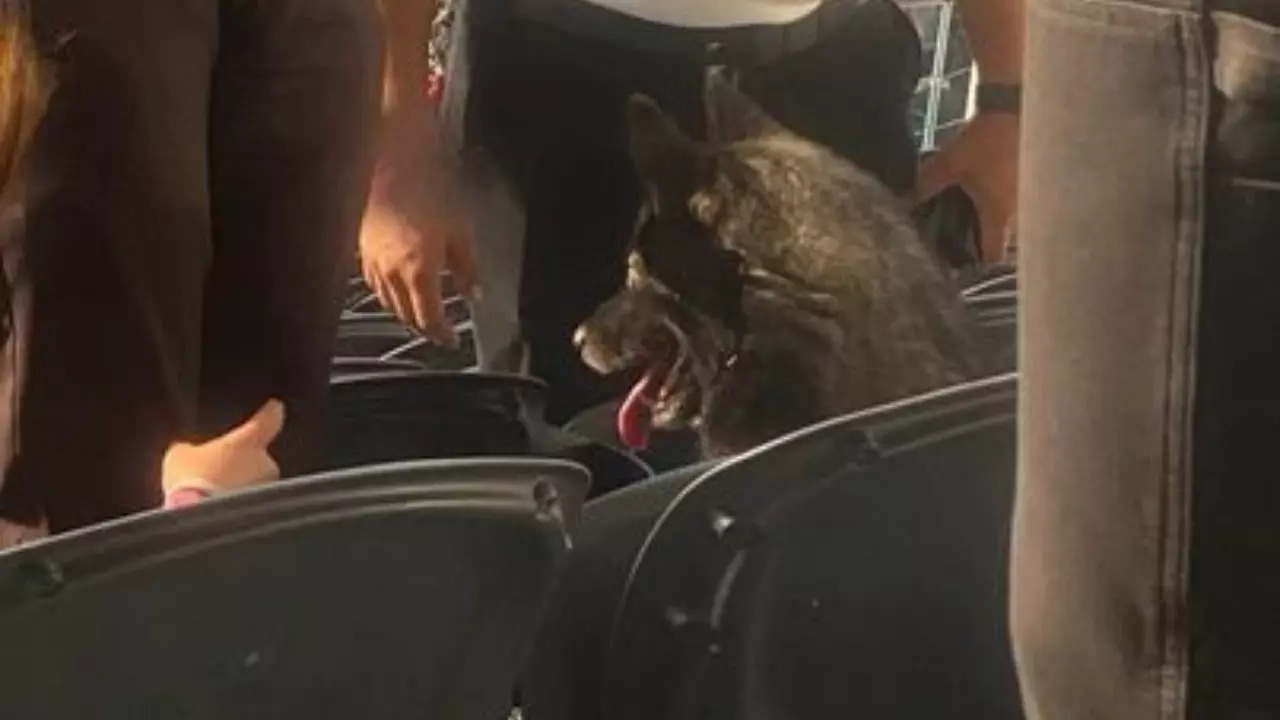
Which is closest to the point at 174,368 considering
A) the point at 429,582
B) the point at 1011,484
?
the point at 429,582

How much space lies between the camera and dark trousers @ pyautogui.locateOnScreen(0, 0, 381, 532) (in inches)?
44.9

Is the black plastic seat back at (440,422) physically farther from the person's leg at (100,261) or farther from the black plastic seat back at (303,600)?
the black plastic seat back at (303,600)

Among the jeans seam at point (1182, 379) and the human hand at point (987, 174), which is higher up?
the jeans seam at point (1182, 379)

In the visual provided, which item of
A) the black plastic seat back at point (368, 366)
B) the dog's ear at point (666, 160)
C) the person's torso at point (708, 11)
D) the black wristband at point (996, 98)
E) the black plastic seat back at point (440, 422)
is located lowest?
the black plastic seat back at point (368, 366)

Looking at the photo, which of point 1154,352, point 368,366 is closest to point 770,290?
point 368,366

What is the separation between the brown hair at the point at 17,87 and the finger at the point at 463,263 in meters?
0.56

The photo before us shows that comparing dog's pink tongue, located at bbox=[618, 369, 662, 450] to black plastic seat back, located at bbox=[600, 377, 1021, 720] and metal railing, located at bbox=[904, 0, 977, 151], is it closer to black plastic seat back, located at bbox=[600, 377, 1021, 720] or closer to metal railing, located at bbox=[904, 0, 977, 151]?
black plastic seat back, located at bbox=[600, 377, 1021, 720]

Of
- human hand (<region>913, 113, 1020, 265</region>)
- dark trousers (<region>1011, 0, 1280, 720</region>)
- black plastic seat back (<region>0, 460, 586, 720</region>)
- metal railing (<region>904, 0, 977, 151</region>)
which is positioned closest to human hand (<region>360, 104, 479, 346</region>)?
human hand (<region>913, 113, 1020, 265</region>)

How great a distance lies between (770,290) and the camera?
4.74ft

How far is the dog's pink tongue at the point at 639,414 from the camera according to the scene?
61.3 inches

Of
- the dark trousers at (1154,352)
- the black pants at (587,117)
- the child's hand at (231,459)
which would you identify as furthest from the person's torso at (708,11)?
the dark trousers at (1154,352)

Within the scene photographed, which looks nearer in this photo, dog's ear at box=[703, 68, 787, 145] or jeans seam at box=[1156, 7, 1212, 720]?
jeans seam at box=[1156, 7, 1212, 720]

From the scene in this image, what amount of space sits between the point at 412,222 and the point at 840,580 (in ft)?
2.07

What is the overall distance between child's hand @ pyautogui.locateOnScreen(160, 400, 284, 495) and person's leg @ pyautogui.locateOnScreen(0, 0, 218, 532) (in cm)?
2
